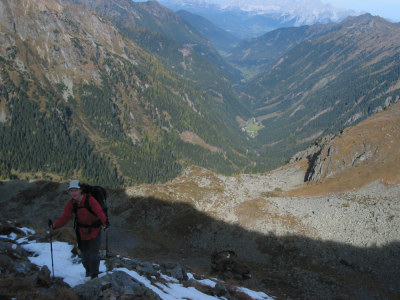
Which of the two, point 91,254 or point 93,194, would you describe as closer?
point 93,194

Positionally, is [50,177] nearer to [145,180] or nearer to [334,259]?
[145,180]

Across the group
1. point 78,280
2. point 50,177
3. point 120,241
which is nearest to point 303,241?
point 120,241

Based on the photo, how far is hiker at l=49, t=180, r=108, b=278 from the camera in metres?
13.7

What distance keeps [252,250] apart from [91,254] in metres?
36.1

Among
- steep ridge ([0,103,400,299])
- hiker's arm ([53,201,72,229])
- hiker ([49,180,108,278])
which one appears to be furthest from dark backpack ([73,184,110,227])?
steep ridge ([0,103,400,299])

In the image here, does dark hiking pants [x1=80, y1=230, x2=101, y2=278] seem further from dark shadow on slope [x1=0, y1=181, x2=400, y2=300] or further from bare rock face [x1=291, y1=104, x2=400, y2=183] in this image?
bare rock face [x1=291, y1=104, x2=400, y2=183]

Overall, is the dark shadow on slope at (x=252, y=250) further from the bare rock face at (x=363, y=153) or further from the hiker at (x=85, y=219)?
the bare rock face at (x=363, y=153)

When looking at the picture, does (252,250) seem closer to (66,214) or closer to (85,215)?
(85,215)

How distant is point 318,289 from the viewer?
1364 inches

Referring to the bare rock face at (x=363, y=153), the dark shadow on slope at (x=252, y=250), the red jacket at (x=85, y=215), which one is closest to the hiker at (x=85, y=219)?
the red jacket at (x=85, y=215)

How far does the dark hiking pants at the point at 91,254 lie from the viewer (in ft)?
49.1

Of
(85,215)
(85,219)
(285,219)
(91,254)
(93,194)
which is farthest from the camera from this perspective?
(285,219)

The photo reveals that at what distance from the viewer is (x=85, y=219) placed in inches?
556

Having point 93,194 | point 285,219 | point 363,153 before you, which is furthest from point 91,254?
point 363,153
